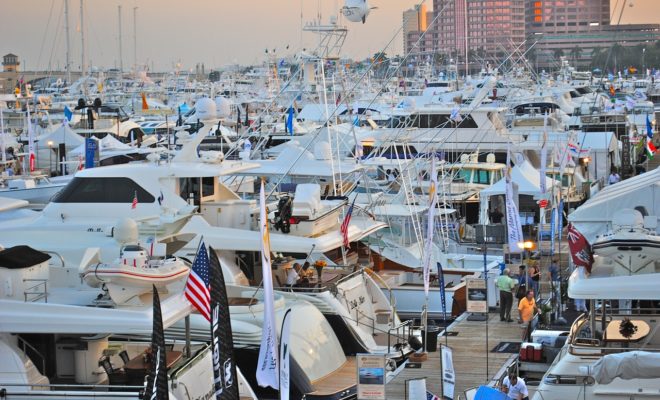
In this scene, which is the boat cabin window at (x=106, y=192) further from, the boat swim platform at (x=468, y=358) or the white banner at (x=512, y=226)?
the white banner at (x=512, y=226)

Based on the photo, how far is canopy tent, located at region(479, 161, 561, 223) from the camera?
1213 inches

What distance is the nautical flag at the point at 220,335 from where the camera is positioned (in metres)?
10.4

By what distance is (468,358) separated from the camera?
664 inches

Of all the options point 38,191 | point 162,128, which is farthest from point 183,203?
point 162,128

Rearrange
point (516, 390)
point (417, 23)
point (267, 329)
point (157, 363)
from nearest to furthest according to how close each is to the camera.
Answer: point (157, 363)
point (267, 329)
point (516, 390)
point (417, 23)

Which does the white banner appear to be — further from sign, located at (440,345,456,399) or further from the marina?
sign, located at (440,345,456,399)

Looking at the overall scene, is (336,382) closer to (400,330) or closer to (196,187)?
(400,330)

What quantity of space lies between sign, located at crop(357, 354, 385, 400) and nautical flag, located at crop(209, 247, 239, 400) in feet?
11.6

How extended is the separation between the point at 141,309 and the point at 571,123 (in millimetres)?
36532

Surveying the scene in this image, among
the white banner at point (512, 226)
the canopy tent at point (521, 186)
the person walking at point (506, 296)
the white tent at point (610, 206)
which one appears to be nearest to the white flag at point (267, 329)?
the person walking at point (506, 296)

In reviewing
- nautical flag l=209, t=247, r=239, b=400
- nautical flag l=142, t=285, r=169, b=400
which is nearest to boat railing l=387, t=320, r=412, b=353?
nautical flag l=209, t=247, r=239, b=400

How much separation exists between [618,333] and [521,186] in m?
17.9

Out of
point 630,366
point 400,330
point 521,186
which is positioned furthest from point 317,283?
point 521,186

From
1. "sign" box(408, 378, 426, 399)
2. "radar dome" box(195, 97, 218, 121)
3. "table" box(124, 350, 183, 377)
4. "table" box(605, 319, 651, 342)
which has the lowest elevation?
"sign" box(408, 378, 426, 399)
